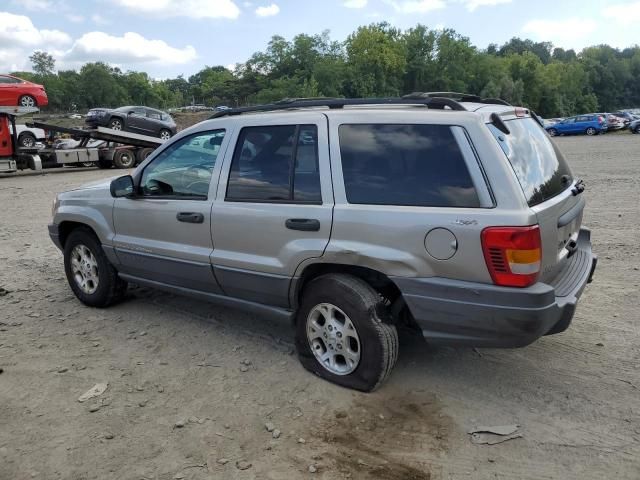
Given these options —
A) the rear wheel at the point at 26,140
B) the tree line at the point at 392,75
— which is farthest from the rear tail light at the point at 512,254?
the tree line at the point at 392,75

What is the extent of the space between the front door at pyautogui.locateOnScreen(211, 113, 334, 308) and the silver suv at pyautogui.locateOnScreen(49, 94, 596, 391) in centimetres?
1

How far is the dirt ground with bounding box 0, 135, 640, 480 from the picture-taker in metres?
2.87

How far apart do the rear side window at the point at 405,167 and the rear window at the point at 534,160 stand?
0.30 metres

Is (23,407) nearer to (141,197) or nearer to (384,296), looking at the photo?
(141,197)

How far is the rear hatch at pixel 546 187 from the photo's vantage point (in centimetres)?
309

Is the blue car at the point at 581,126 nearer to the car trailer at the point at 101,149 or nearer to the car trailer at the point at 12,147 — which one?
the car trailer at the point at 101,149

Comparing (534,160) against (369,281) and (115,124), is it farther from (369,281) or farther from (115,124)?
(115,124)

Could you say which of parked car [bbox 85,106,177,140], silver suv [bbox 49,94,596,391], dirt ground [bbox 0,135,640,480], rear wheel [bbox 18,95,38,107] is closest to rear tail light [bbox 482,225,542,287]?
silver suv [bbox 49,94,596,391]

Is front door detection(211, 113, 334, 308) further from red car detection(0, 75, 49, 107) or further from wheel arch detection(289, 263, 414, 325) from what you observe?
red car detection(0, 75, 49, 107)

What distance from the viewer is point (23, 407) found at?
351 cm

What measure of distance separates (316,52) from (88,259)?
335 ft

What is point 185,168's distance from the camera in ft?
14.4

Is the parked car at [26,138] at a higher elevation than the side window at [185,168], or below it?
higher

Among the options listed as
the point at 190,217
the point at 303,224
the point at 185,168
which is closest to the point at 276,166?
the point at 303,224
